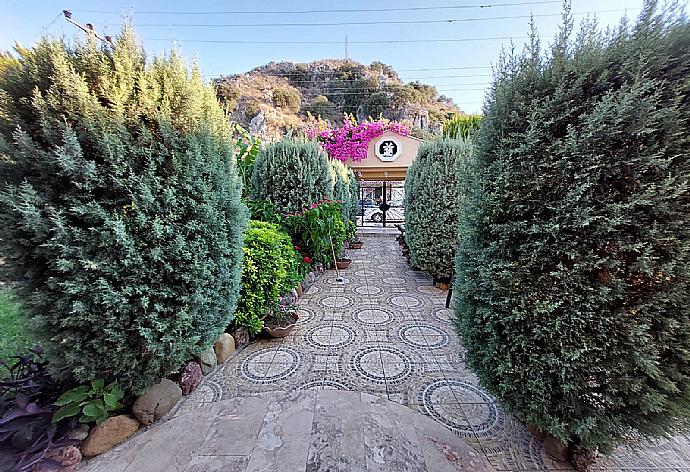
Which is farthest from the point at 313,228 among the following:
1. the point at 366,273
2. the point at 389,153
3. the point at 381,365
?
the point at 389,153

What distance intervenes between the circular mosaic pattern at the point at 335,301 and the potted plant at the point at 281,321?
2.44 feet

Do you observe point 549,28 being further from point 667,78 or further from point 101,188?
point 101,188

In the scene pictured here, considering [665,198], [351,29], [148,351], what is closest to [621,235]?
[665,198]

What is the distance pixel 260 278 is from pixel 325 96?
27.4 m

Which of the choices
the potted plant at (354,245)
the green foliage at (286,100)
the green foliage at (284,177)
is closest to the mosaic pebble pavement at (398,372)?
the green foliage at (284,177)

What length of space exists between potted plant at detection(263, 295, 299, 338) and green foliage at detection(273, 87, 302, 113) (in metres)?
24.0

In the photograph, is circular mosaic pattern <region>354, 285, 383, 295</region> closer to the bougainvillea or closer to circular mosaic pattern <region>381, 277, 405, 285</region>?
circular mosaic pattern <region>381, 277, 405, 285</region>

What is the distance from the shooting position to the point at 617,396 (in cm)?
136

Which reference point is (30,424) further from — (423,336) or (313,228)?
(313,228)

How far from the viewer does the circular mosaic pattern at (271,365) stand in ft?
7.72

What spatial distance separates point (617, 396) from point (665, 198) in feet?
3.12

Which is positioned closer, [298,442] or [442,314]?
[298,442]

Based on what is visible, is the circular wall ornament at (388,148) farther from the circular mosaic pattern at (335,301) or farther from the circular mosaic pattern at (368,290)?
the circular mosaic pattern at (335,301)

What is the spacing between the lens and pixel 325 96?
87.4 ft
